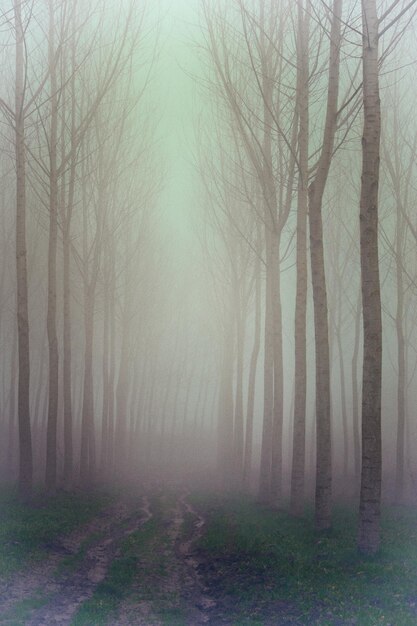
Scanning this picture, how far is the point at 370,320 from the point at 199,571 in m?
4.20

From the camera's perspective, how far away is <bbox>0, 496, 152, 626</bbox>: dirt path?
302 inches

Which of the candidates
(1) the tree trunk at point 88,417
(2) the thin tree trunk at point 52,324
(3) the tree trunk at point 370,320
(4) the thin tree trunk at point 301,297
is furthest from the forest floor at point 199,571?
(1) the tree trunk at point 88,417

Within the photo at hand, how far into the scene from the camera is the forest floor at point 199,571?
7.49m

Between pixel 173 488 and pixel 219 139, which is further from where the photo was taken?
pixel 173 488

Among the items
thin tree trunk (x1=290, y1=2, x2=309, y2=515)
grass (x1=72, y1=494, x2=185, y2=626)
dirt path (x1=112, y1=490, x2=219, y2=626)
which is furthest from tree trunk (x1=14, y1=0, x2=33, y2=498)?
thin tree trunk (x1=290, y1=2, x2=309, y2=515)

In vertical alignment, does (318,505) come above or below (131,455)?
above

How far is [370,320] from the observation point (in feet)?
31.4

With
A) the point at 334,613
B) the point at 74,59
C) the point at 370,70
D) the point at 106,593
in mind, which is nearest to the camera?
the point at 334,613

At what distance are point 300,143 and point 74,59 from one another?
7.50 metres

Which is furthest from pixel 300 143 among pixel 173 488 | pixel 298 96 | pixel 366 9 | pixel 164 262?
pixel 164 262

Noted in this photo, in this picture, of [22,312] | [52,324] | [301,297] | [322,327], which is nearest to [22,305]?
[22,312]

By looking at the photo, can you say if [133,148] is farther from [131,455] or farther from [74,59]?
[131,455]

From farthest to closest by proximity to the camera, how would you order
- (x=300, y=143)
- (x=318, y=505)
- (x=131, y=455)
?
(x=131, y=455) → (x=300, y=143) → (x=318, y=505)

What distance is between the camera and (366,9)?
9.93 m
